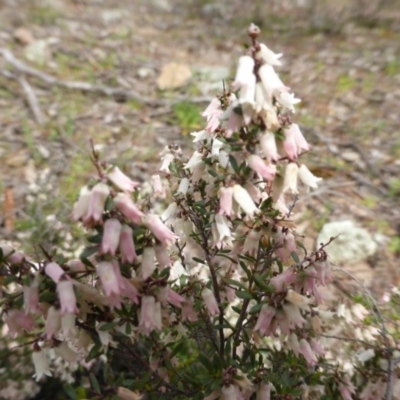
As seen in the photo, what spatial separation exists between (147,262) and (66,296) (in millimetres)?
298

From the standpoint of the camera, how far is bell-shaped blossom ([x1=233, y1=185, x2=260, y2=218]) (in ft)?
5.33

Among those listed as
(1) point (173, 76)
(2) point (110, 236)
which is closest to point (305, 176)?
(2) point (110, 236)

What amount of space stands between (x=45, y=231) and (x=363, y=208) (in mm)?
2890

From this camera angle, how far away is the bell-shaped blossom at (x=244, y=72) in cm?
153

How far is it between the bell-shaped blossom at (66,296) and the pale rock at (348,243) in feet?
8.84

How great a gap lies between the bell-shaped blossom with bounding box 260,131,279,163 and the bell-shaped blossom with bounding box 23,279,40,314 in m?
0.91

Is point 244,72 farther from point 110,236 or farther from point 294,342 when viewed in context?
point 294,342

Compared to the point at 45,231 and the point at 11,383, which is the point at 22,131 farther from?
the point at 11,383

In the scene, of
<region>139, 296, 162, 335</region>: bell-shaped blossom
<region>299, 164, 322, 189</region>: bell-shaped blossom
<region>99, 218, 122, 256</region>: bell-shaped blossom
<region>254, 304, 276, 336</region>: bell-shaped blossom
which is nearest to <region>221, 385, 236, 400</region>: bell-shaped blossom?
<region>254, 304, 276, 336</region>: bell-shaped blossom

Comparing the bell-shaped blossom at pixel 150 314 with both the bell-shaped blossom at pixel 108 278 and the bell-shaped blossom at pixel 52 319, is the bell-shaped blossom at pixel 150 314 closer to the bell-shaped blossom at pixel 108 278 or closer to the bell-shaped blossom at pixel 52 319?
the bell-shaped blossom at pixel 108 278

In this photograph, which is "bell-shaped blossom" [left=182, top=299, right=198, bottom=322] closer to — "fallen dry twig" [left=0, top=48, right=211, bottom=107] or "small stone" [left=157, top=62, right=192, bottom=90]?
"fallen dry twig" [left=0, top=48, right=211, bottom=107]

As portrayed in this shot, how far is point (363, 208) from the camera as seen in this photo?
14.5 ft

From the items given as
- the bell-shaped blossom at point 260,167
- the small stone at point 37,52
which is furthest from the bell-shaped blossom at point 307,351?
the small stone at point 37,52

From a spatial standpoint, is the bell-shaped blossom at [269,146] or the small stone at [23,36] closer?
the bell-shaped blossom at [269,146]
